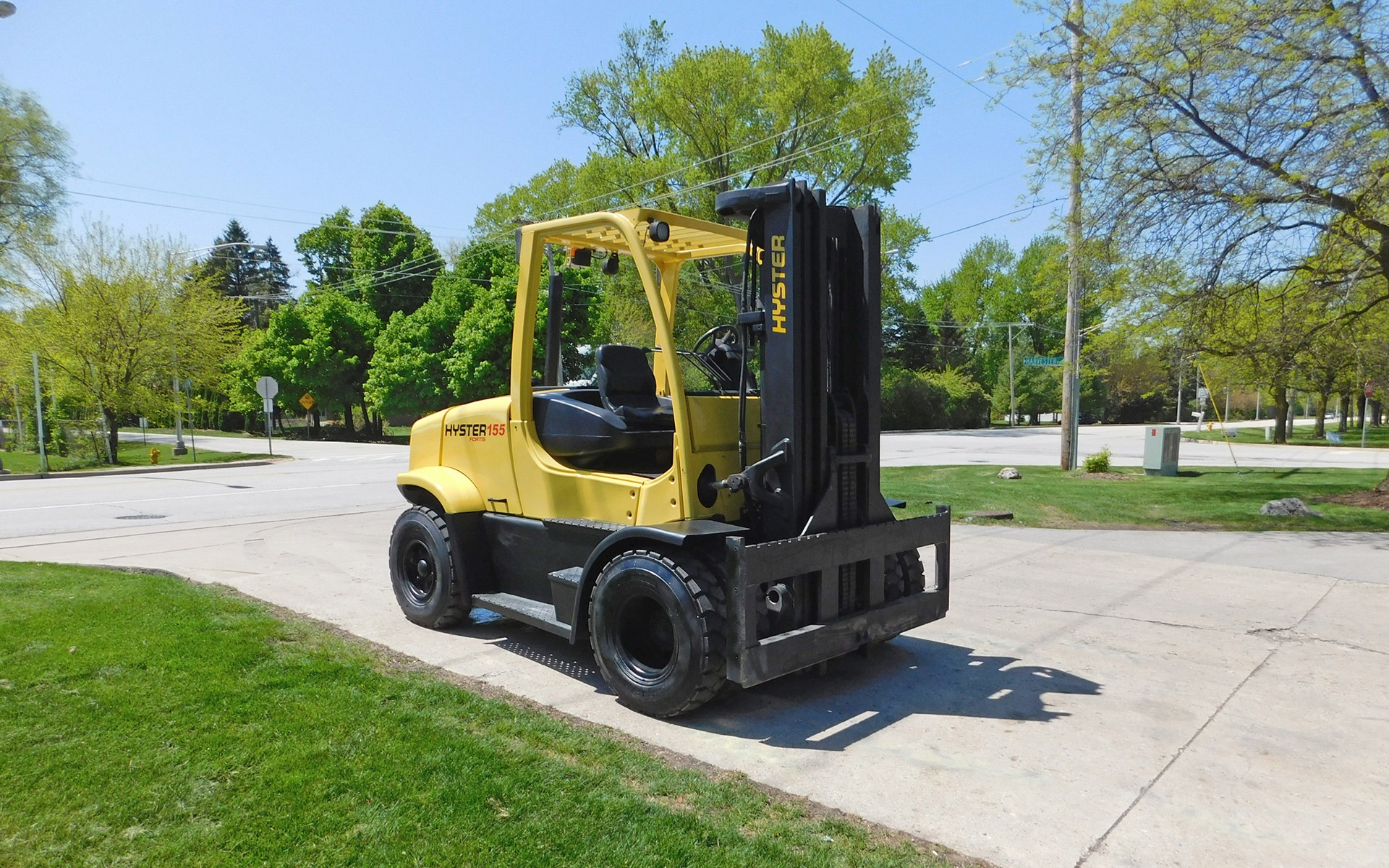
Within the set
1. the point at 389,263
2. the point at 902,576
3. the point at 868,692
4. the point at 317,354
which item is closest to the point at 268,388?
the point at 317,354

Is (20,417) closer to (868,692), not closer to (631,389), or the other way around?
(631,389)

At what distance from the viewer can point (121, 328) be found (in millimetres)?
26500

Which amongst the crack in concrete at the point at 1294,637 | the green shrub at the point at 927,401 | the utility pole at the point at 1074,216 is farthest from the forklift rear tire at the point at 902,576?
the green shrub at the point at 927,401

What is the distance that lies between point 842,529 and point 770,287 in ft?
4.72

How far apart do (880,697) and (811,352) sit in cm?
207

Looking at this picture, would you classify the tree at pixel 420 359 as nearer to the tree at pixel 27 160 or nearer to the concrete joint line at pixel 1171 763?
the tree at pixel 27 160

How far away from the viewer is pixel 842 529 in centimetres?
498

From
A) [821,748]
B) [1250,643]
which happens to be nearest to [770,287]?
[821,748]

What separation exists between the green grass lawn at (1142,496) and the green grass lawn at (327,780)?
Answer: 9478mm

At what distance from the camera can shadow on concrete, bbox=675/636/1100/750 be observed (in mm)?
4609

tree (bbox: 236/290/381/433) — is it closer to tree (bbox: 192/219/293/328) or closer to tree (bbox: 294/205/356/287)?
tree (bbox: 294/205/356/287)

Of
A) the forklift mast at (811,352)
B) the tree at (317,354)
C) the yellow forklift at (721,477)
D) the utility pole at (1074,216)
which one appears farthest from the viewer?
the tree at (317,354)

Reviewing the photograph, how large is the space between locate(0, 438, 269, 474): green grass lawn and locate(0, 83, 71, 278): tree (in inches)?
375

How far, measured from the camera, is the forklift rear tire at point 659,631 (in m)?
4.36
